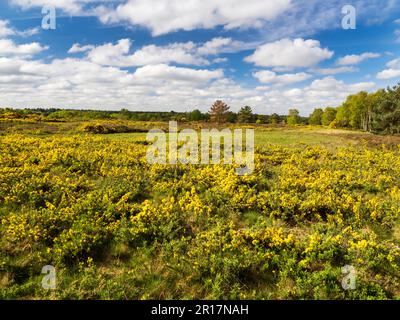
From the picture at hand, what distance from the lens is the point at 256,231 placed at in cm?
855

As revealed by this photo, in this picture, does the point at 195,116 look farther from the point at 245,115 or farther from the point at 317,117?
the point at 317,117

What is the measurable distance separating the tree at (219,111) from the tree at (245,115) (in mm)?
20098

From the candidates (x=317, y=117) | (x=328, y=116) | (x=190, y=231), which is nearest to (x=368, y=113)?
(x=328, y=116)

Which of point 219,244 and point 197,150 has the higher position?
point 197,150

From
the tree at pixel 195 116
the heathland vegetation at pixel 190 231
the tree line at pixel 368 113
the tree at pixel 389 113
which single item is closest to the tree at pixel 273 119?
the tree line at pixel 368 113

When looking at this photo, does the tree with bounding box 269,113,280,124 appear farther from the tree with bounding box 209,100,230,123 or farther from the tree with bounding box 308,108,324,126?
the tree with bounding box 209,100,230,123

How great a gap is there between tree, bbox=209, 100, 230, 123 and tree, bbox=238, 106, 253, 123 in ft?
65.9

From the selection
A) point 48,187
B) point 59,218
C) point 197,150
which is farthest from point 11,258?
point 197,150

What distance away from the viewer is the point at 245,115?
104 m

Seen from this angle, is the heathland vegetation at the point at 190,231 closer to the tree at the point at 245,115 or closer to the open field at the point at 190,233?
the open field at the point at 190,233

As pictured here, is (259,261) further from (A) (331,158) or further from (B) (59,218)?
(A) (331,158)

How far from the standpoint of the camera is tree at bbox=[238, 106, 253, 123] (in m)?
103

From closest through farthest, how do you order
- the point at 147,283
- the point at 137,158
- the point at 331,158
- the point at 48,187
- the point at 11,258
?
the point at 147,283 < the point at 11,258 < the point at 48,187 < the point at 137,158 < the point at 331,158
